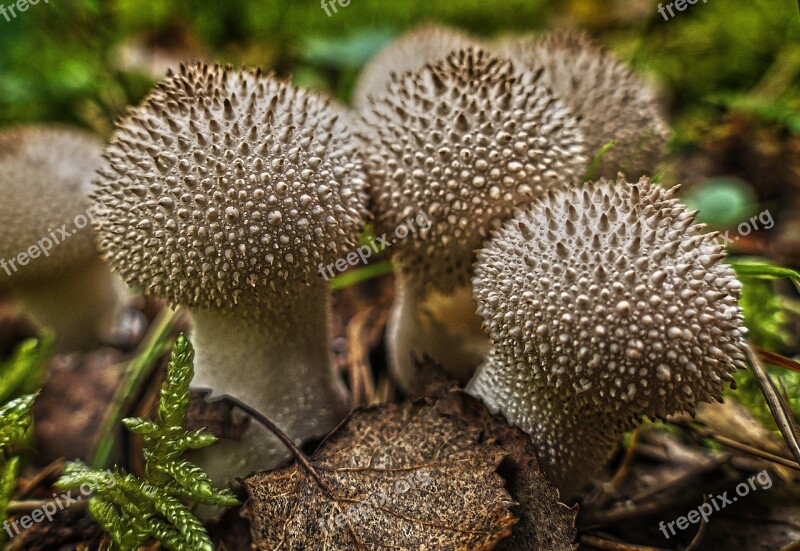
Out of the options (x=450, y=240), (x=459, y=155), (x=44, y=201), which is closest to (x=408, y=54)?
(x=459, y=155)

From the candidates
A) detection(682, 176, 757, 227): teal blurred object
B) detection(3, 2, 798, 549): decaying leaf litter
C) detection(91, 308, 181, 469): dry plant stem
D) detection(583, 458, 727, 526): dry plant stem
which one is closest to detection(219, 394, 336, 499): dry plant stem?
detection(3, 2, 798, 549): decaying leaf litter

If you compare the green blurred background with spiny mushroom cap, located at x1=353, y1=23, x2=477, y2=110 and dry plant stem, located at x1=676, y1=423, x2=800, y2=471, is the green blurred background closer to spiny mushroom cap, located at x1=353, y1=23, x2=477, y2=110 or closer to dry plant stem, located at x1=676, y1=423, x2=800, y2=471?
spiny mushroom cap, located at x1=353, y1=23, x2=477, y2=110

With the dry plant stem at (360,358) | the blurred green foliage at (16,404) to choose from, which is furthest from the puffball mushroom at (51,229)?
the dry plant stem at (360,358)

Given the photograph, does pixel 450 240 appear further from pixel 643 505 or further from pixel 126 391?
pixel 126 391

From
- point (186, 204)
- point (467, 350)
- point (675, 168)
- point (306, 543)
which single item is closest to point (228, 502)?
point (306, 543)

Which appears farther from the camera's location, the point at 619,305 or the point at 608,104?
the point at 608,104

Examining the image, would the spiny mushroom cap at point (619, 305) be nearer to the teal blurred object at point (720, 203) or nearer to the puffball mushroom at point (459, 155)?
the puffball mushroom at point (459, 155)

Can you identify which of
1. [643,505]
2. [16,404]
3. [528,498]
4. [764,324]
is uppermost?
[16,404]
